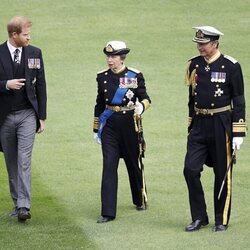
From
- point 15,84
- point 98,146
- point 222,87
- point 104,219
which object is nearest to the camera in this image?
point 222,87

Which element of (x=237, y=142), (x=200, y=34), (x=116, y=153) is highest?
(x=200, y=34)

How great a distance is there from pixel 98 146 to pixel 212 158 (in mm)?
4156

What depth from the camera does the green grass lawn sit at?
38.8ft

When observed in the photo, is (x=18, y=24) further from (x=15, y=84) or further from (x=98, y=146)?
(x=98, y=146)

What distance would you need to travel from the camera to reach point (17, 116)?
12.4 m

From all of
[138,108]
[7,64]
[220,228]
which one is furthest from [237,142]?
[7,64]

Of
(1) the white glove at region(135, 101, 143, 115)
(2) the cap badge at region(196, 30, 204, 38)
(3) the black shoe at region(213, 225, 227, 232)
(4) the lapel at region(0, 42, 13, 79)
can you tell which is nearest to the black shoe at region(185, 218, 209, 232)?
(3) the black shoe at region(213, 225, 227, 232)

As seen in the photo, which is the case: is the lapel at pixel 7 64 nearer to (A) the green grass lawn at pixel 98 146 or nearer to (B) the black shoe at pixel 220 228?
(A) the green grass lawn at pixel 98 146

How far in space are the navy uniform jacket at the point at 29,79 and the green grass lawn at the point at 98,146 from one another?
1183 mm

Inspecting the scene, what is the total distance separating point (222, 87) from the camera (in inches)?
470

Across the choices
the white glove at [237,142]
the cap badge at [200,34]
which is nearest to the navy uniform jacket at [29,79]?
the cap badge at [200,34]

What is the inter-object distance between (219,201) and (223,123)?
800 millimetres

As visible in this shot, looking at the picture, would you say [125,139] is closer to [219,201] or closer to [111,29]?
[219,201]

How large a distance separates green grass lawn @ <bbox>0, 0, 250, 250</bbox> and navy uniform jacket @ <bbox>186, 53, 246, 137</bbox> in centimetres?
113
